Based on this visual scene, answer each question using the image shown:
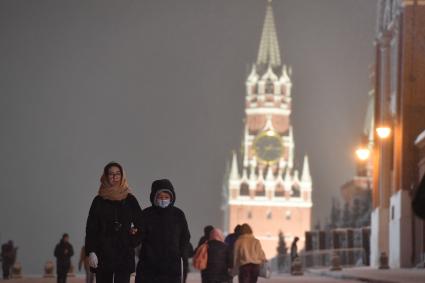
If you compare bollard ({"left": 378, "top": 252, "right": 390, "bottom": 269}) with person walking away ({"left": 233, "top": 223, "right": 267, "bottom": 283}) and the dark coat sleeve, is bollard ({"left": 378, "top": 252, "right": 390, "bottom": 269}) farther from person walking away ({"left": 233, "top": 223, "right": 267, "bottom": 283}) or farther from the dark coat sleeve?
the dark coat sleeve

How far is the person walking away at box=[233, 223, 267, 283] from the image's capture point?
21.5m

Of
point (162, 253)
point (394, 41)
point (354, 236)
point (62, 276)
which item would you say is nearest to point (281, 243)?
point (354, 236)

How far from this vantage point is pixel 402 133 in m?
52.4

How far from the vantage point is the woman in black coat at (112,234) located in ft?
47.3

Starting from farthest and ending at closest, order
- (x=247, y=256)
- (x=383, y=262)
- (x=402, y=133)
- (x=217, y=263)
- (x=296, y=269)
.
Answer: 1. (x=296, y=269)
2. (x=402, y=133)
3. (x=383, y=262)
4. (x=247, y=256)
5. (x=217, y=263)

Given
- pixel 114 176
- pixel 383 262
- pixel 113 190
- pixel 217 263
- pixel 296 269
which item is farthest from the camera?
pixel 296 269

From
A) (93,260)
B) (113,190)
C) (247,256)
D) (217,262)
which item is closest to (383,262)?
(247,256)

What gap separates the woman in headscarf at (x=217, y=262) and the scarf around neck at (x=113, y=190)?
468 cm

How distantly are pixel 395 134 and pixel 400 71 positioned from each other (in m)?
2.82

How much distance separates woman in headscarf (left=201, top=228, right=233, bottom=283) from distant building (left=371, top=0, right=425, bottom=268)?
31.0 meters

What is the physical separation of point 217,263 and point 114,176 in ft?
17.1

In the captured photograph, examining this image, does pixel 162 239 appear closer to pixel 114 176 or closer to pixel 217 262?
pixel 114 176

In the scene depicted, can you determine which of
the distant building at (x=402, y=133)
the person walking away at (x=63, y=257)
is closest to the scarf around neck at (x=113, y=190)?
the person walking away at (x=63, y=257)

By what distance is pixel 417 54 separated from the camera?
51781 millimetres
